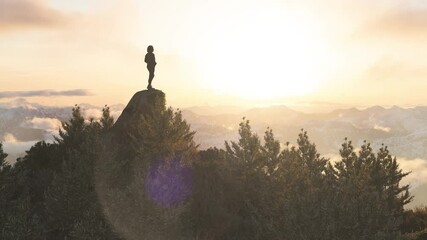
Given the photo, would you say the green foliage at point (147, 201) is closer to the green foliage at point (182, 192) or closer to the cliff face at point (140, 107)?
the green foliage at point (182, 192)

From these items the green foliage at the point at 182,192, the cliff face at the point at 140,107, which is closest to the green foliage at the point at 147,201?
the green foliage at the point at 182,192

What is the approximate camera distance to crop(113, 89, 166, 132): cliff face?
47250 millimetres

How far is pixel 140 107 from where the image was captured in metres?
47.2

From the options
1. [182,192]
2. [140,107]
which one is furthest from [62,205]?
[140,107]

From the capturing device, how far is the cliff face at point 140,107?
47.2 m

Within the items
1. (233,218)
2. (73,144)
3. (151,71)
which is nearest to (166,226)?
(233,218)

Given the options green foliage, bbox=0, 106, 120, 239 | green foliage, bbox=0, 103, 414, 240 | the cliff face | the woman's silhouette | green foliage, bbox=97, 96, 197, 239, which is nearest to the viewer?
green foliage, bbox=0, 103, 414, 240

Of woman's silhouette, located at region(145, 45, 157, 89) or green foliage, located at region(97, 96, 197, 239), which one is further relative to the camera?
woman's silhouette, located at region(145, 45, 157, 89)

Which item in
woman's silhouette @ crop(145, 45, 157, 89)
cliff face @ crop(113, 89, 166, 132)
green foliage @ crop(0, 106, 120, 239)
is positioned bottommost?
green foliage @ crop(0, 106, 120, 239)

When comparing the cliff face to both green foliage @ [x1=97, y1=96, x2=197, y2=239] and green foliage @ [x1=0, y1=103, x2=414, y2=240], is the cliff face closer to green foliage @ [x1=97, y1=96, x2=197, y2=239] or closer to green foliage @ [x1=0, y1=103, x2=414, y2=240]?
green foliage @ [x1=0, y1=103, x2=414, y2=240]

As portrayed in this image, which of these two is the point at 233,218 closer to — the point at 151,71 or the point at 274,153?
the point at 274,153

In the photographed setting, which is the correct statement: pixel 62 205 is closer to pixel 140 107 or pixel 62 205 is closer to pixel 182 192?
pixel 182 192

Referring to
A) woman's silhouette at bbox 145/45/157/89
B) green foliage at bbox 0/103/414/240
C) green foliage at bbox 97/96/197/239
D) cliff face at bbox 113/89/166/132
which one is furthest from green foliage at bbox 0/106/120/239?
cliff face at bbox 113/89/166/132

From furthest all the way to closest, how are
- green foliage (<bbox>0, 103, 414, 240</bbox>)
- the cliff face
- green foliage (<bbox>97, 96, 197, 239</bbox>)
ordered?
the cliff face → green foliage (<bbox>97, 96, 197, 239</bbox>) → green foliage (<bbox>0, 103, 414, 240</bbox>)
